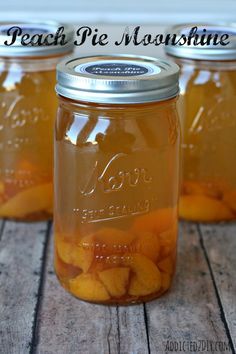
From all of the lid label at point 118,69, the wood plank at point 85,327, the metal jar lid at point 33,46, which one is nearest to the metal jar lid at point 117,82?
the lid label at point 118,69

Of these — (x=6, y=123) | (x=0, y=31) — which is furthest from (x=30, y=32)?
(x=6, y=123)

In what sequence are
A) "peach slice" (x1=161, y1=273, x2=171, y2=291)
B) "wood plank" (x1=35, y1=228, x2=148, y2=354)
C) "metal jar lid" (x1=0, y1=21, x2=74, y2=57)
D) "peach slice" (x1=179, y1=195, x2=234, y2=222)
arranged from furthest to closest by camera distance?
"peach slice" (x1=179, y1=195, x2=234, y2=222) < "metal jar lid" (x1=0, y1=21, x2=74, y2=57) < "peach slice" (x1=161, y1=273, x2=171, y2=291) < "wood plank" (x1=35, y1=228, x2=148, y2=354)

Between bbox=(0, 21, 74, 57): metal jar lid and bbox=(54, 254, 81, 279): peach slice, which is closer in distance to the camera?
bbox=(54, 254, 81, 279): peach slice

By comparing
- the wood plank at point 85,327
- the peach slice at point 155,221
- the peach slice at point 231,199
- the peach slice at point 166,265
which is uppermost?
the peach slice at point 155,221

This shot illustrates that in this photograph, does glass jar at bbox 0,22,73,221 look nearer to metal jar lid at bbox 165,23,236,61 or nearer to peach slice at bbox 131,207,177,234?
metal jar lid at bbox 165,23,236,61

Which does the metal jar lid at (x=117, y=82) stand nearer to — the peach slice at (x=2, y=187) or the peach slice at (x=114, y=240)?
the peach slice at (x=114, y=240)

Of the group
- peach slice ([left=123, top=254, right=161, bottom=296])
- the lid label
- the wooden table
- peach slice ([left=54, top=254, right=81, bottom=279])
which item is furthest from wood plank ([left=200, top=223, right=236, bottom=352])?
the lid label

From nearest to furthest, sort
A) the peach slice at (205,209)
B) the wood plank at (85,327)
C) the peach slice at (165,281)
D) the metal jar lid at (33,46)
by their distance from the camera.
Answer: the wood plank at (85,327) < the peach slice at (165,281) < the metal jar lid at (33,46) < the peach slice at (205,209)
